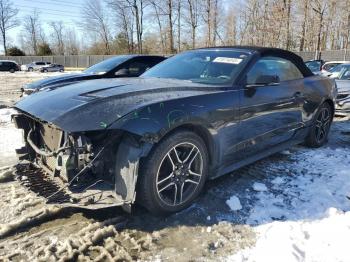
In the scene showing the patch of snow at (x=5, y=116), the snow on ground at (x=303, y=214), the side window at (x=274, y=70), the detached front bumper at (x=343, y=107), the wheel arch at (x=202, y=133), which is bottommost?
the snow on ground at (x=303, y=214)

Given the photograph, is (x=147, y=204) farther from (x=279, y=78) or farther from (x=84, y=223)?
(x=279, y=78)

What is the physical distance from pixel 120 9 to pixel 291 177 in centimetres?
5124

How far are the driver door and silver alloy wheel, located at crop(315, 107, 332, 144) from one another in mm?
810

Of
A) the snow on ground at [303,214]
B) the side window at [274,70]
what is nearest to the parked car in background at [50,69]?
the side window at [274,70]

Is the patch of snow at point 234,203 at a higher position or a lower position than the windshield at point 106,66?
A: lower

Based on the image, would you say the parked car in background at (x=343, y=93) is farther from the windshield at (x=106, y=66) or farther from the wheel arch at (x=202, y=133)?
the wheel arch at (x=202, y=133)

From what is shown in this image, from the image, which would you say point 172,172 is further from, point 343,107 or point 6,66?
point 6,66

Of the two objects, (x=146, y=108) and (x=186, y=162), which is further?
(x=186, y=162)

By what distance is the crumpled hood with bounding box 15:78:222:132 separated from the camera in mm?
2764

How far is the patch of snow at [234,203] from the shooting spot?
3.42m

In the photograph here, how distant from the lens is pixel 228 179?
410cm

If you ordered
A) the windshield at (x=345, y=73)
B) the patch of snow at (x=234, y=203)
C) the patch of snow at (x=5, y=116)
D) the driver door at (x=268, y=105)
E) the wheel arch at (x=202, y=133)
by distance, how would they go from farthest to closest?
the windshield at (x=345, y=73) → the patch of snow at (x=5, y=116) → the driver door at (x=268, y=105) → the patch of snow at (x=234, y=203) → the wheel arch at (x=202, y=133)

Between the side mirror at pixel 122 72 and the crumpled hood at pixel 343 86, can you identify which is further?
the crumpled hood at pixel 343 86

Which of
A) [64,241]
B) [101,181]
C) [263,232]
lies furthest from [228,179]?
[64,241]
